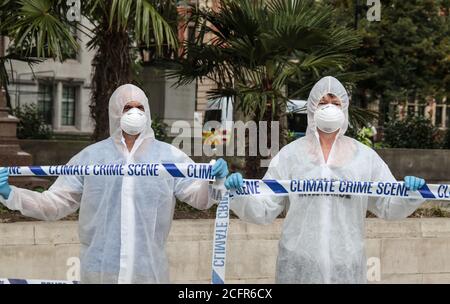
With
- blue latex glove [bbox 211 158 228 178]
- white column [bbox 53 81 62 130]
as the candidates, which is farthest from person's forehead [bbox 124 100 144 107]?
white column [bbox 53 81 62 130]

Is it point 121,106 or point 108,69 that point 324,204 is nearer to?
point 121,106

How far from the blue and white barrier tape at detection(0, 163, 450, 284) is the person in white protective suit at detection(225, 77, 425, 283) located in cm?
4

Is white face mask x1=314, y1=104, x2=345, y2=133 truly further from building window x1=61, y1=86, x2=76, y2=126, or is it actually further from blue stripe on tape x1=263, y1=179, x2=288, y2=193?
building window x1=61, y1=86, x2=76, y2=126

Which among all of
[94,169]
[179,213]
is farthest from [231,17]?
[94,169]

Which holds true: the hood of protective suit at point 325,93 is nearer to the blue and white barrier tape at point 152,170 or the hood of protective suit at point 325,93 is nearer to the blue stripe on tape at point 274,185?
the blue stripe on tape at point 274,185

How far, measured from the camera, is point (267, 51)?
26.9 ft

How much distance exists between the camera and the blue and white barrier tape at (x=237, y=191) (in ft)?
13.3

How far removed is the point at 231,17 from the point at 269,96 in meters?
1.07

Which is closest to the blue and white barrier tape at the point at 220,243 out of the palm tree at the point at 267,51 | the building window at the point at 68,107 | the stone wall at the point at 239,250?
the stone wall at the point at 239,250

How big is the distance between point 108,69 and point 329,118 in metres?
Result: 5.37

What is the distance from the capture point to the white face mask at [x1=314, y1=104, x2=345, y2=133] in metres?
4.18

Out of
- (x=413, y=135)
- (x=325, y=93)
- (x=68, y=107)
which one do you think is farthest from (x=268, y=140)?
(x=68, y=107)

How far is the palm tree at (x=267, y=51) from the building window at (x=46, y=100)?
102ft
